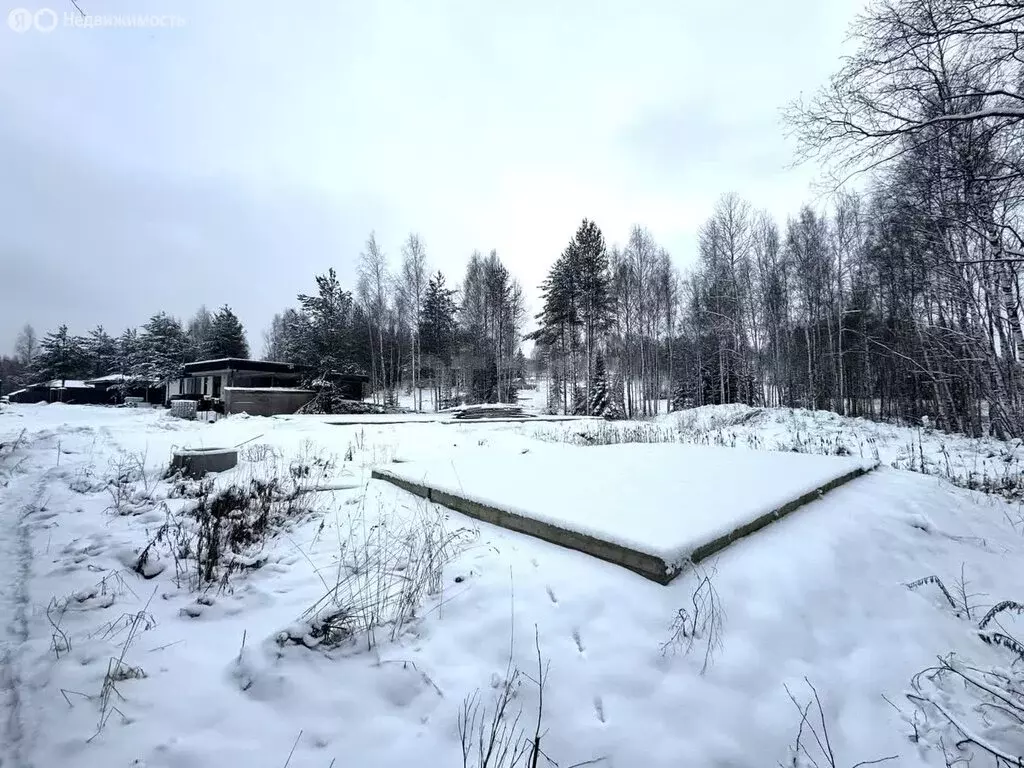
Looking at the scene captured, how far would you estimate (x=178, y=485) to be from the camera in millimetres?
4883

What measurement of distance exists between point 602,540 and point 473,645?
1.05 m

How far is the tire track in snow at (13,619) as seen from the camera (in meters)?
1.37

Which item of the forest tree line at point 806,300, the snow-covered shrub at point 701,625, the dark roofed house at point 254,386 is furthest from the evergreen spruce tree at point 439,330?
the snow-covered shrub at point 701,625

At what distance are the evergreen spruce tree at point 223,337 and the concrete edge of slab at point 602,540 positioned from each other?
108 feet

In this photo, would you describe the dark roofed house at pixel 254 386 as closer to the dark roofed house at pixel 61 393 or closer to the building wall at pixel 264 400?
the building wall at pixel 264 400

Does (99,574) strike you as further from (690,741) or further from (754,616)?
(754,616)

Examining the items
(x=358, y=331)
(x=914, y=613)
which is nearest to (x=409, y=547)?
(x=914, y=613)

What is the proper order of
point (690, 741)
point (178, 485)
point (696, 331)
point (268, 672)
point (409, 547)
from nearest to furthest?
point (690, 741), point (268, 672), point (409, 547), point (178, 485), point (696, 331)

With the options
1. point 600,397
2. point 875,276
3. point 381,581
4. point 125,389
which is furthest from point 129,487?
point 125,389

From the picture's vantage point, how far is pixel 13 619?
6.71ft

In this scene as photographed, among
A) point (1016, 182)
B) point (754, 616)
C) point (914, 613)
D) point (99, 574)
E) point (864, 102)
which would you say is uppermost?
point (864, 102)

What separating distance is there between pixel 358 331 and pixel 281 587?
89.8ft

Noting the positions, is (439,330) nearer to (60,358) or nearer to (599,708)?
(599,708)

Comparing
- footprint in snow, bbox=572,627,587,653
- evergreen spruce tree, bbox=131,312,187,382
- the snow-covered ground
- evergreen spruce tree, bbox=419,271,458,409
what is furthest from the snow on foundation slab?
evergreen spruce tree, bbox=131,312,187,382
